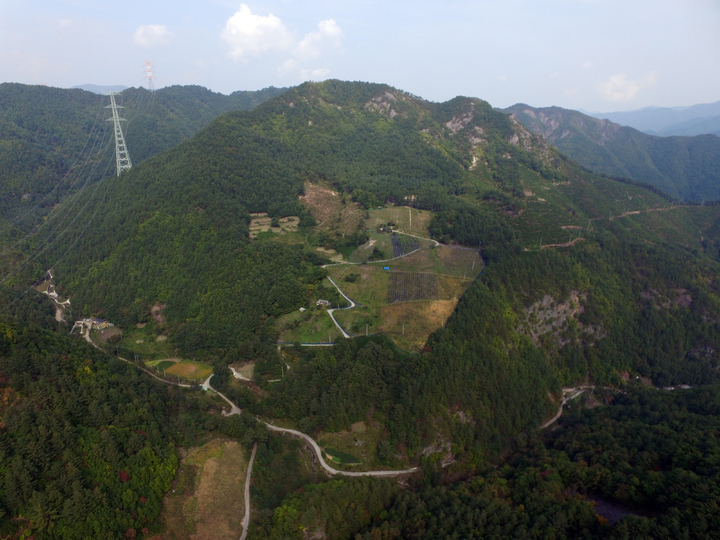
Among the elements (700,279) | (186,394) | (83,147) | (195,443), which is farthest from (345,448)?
(83,147)

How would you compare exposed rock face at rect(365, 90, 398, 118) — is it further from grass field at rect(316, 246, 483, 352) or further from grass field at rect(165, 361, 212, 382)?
grass field at rect(165, 361, 212, 382)

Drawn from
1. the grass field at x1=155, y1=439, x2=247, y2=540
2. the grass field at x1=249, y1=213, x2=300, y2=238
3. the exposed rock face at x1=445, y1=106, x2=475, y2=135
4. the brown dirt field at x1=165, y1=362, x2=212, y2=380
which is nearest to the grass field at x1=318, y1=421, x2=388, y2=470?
the grass field at x1=155, y1=439, x2=247, y2=540

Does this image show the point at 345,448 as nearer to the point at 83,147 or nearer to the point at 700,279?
the point at 700,279

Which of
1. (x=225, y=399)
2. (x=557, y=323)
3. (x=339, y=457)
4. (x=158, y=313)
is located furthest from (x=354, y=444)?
(x=158, y=313)

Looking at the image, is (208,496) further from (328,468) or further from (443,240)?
(443,240)

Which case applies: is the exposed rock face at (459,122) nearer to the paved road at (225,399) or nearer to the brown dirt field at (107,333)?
the brown dirt field at (107,333)

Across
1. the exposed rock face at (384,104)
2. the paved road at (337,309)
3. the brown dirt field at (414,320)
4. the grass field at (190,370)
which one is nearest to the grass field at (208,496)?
the grass field at (190,370)
